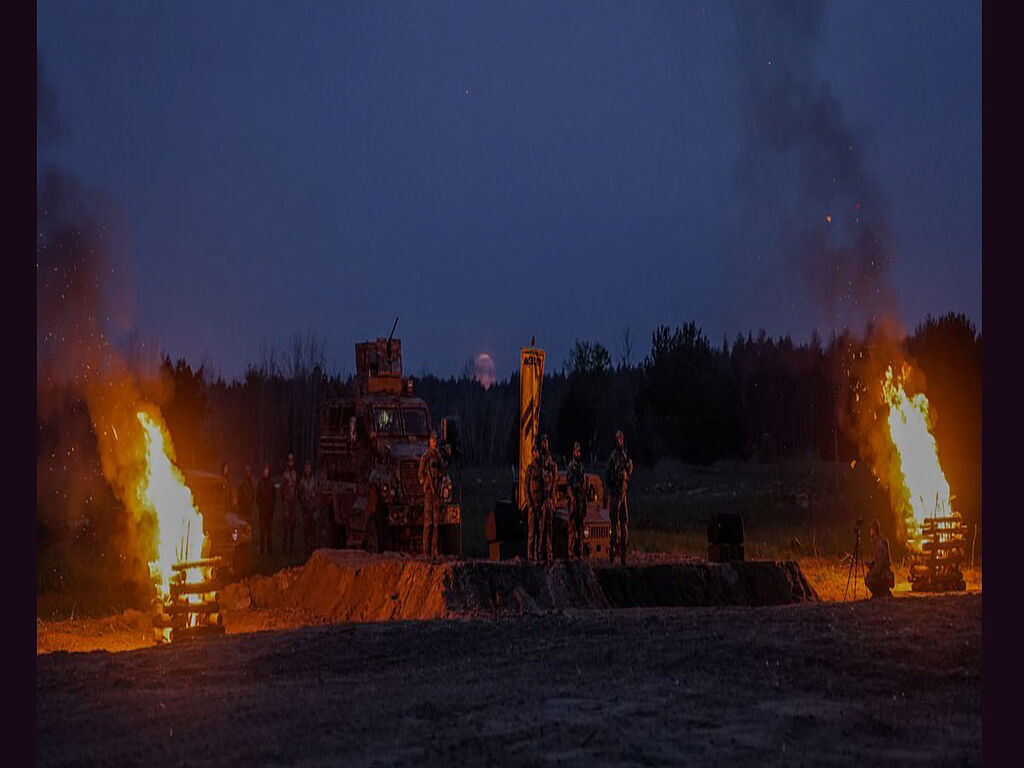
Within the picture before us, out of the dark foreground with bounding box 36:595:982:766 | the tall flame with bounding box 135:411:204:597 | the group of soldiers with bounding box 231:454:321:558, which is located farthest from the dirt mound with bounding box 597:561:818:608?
the group of soldiers with bounding box 231:454:321:558

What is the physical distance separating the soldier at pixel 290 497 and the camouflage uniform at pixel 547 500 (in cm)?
1032

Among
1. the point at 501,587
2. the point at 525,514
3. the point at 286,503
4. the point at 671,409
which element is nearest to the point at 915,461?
the point at 525,514

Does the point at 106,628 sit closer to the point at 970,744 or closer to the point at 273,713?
the point at 273,713

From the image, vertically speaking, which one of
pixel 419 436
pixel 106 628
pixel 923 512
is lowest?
pixel 106 628

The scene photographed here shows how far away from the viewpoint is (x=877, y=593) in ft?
61.6

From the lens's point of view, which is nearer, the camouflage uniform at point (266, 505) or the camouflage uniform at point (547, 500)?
the camouflage uniform at point (547, 500)

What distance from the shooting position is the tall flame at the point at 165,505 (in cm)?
1706

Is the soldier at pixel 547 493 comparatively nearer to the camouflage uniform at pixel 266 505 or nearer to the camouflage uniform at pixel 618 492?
the camouflage uniform at pixel 618 492

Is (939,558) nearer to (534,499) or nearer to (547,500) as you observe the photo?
(547,500)

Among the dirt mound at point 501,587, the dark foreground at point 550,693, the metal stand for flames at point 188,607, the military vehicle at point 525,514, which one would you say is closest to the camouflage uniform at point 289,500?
the dirt mound at point 501,587

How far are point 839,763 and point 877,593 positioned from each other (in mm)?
10901

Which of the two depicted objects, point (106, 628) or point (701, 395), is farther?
point (701, 395)

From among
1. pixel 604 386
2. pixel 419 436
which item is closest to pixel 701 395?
pixel 604 386

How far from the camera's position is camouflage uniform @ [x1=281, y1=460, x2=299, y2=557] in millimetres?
28484
